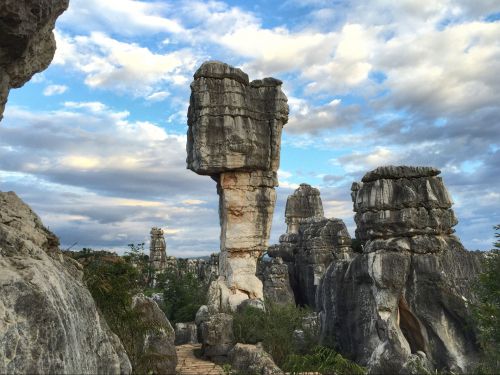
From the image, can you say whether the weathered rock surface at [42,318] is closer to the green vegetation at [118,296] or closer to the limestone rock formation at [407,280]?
the green vegetation at [118,296]

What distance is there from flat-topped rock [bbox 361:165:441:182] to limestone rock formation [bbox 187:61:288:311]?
24.0 feet

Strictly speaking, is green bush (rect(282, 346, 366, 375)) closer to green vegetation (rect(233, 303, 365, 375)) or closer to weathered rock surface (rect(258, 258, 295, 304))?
green vegetation (rect(233, 303, 365, 375))

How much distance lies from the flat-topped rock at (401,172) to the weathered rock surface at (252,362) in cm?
574

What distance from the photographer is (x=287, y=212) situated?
134 feet

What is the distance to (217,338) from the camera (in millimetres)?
14609

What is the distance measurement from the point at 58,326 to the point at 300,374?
855 centimetres

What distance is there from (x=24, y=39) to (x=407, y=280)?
1090 centimetres

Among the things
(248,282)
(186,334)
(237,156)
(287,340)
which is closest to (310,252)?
(248,282)

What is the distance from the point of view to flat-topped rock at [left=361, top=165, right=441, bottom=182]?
535 inches

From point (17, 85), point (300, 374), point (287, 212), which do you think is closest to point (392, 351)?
point (300, 374)

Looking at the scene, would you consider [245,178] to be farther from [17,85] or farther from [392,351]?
[17,85]

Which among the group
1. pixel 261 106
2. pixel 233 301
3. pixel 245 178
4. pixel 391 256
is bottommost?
pixel 233 301

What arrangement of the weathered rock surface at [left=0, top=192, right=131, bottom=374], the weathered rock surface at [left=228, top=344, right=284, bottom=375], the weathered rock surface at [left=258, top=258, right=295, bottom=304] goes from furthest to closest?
1. the weathered rock surface at [left=258, top=258, right=295, bottom=304]
2. the weathered rock surface at [left=228, top=344, right=284, bottom=375]
3. the weathered rock surface at [left=0, top=192, right=131, bottom=374]

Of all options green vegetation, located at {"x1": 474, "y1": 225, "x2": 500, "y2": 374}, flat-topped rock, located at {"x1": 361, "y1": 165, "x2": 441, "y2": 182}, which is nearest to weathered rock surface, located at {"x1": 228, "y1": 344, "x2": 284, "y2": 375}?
green vegetation, located at {"x1": 474, "y1": 225, "x2": 500, "y2": 374}
